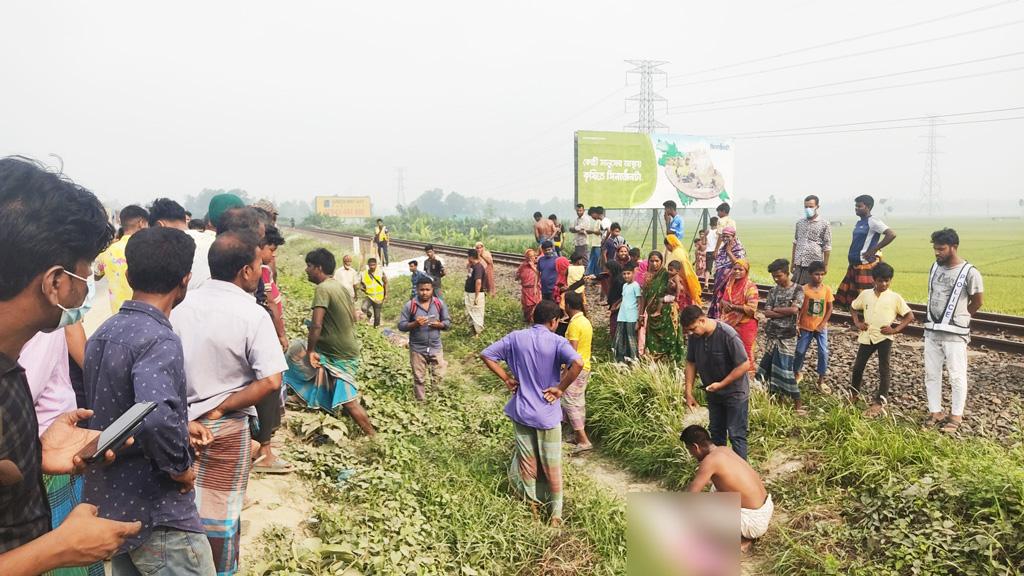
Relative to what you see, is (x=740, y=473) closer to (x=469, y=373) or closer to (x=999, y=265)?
(x=469, y=373)

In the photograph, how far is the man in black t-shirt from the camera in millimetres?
4846

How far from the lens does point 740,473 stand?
4121 mm

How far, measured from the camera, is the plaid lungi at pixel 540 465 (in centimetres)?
469

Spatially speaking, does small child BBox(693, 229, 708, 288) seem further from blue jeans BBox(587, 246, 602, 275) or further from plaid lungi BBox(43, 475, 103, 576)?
plaid lungi BBox(43, 475, 103, 576)

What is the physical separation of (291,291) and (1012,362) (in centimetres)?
1401

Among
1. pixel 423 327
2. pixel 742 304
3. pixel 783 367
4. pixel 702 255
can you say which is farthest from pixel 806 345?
pixel 702 255

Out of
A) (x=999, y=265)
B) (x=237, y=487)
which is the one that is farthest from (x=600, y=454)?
(x=999, y=265)

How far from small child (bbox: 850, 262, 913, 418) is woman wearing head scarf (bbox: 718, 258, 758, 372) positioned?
1.11 metres

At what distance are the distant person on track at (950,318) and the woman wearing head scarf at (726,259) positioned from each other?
6.86ft

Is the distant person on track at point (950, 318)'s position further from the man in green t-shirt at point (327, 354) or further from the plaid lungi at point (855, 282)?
the man in green t-shirt at point (327, 354)

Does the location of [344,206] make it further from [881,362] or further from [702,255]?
[881,362]

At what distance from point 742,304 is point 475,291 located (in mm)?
4996

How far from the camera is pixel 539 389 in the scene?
466 cm

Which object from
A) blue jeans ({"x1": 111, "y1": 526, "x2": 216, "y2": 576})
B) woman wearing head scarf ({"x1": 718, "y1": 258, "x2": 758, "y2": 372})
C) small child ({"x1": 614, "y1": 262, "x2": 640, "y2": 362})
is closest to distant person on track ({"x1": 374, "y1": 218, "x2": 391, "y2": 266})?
small child ({"x1": 614, "y1": 262, "x2": 640, "y2": 362})
